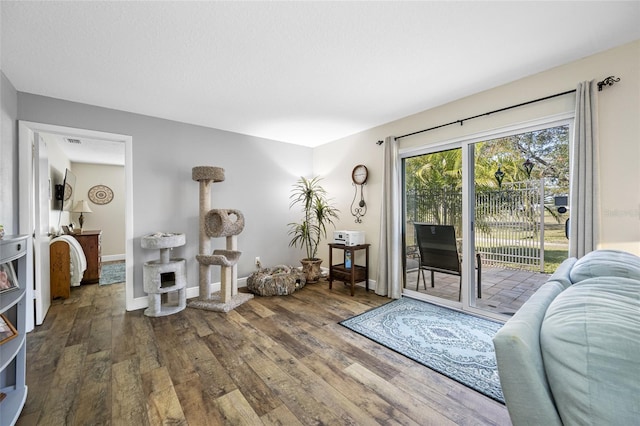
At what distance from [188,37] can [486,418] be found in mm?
2968

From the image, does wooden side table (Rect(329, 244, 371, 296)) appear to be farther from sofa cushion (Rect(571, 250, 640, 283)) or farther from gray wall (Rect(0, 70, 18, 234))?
gray wall (Rect(0, 70, 18, 234))

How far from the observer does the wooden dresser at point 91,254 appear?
4.19 meters

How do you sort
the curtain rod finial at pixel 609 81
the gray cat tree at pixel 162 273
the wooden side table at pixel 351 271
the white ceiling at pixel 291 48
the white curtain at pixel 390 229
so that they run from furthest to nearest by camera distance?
the wooden side table at pixel 351 271 < the white curtain at pixel 390 229 < the gray cat tree at pixel 162 273 < the curtain rod finial at pixel 609 81 < the white ceiling at pixel 291 48

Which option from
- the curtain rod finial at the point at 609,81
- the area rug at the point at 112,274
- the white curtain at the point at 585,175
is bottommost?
the area rug at the point at 112,274

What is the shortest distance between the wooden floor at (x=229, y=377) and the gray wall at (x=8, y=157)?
1.11 metres

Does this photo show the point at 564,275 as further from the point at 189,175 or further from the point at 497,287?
the point at 189,175

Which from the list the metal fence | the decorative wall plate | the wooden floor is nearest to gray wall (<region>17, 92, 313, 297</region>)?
the wooden floor

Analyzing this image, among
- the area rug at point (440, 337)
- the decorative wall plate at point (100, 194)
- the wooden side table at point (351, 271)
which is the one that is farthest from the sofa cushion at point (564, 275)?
the decorative wall plate at point (100, 194)

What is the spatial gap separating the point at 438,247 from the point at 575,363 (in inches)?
106

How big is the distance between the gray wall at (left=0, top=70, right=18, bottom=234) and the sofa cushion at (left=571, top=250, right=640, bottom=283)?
13.0ft

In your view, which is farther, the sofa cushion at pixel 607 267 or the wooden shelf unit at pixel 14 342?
the wooden shelf unit at pixel 14 342

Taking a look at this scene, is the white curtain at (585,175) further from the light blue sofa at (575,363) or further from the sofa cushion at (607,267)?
the light blue sofa at (575,363)

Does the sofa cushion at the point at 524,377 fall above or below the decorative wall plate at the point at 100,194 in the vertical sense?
below

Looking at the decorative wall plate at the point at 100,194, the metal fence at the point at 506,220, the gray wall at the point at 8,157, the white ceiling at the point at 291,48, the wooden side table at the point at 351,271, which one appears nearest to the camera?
the white ceiling at the point at 291,48
